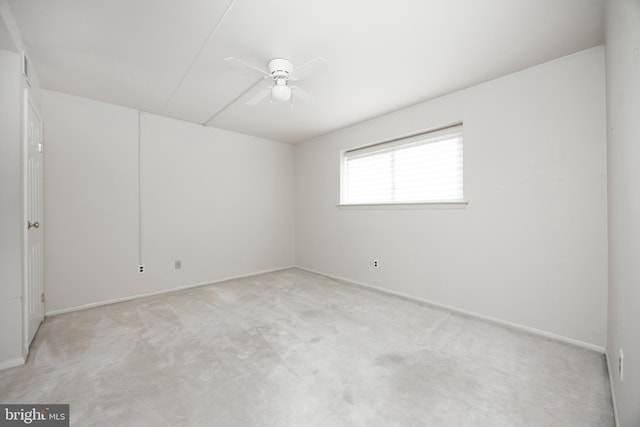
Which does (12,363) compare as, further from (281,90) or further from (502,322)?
(502,322)

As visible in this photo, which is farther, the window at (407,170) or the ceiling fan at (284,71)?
the window at (407,170)

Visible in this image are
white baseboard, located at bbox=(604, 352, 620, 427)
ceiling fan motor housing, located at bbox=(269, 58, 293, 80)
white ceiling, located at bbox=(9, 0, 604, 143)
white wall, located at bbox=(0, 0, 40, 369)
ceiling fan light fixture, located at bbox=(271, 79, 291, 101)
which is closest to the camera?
white baseboard, located at bbox=(604, 352, 620, 427)

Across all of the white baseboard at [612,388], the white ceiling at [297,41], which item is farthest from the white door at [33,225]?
the white baseboard at [612,388]

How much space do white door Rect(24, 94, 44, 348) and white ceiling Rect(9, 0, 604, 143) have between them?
596 millimetres

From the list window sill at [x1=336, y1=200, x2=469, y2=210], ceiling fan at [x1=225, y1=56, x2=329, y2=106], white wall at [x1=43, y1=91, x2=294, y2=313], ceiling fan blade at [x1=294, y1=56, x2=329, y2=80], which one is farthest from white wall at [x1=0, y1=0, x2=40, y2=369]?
window sill at [x1=336, y1=200, x2=469, y2=210]

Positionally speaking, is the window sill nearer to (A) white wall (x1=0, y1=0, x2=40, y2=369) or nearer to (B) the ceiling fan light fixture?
(B) the ceiling fan light fixture

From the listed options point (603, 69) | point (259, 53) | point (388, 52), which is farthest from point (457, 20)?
point (259, 53)

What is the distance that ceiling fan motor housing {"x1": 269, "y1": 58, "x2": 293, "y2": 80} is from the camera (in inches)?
86.1

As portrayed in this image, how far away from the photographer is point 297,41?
78.6 inches

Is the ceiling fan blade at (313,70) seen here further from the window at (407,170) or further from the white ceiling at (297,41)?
the window at (407,170)

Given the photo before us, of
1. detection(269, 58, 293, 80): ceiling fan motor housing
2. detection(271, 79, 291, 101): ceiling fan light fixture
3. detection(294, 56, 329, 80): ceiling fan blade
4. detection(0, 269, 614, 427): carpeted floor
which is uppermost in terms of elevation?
detection(294, 56, 329, 80): ceiling fan blade

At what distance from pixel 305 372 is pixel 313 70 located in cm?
250

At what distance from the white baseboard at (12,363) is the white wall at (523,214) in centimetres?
350

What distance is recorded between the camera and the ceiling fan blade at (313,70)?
7.40 ft
